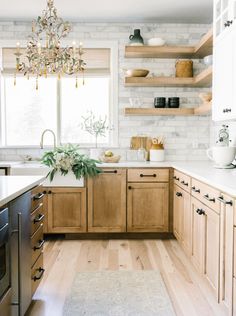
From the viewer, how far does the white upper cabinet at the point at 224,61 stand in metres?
3.03

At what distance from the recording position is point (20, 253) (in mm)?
2133

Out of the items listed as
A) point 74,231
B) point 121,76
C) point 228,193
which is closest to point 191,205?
Answer: point 228,193

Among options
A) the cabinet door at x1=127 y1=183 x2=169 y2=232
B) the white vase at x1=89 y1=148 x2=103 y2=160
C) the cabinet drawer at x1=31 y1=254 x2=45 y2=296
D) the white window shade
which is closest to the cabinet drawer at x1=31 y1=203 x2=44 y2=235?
the cabinet drawer at x1=31 y1=254 x2=45 y2=296

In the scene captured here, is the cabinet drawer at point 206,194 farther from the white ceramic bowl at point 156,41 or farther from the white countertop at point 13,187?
the white ceramic bowl at point 156,41

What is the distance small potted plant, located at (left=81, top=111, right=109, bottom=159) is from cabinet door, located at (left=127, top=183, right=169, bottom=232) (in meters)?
0.85

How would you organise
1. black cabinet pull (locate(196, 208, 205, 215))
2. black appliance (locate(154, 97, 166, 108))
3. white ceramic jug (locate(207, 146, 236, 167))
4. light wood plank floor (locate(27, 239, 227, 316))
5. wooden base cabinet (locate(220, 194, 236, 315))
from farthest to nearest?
black appliance (locate(154, 97, 166, 108))
white ceramic jug (locate(207, 146, 236, 167))
black cabinet pull (locate(196, 208, 205, 215))
light wood plank floor (locate(27, 239, 227, 316))
wooden base cabinet (locate(220, 194, 236, 315))

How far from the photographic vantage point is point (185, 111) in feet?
15.5

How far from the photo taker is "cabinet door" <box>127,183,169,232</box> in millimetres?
4277

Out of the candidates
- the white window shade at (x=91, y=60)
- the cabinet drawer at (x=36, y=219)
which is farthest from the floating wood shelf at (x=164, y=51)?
the cabinet drawer at (x=36, y=219)

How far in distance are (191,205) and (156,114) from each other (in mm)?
A: 1816

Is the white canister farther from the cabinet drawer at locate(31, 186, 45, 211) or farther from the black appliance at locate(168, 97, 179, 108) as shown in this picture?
the cabinet drawer at locate(31, 186, 45, 211)

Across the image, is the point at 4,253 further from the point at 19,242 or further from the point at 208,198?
the point at 208,198

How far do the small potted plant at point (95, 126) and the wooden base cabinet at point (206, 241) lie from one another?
2004 millimetres

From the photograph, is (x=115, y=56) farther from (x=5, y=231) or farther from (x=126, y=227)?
(x=5, y=231)
